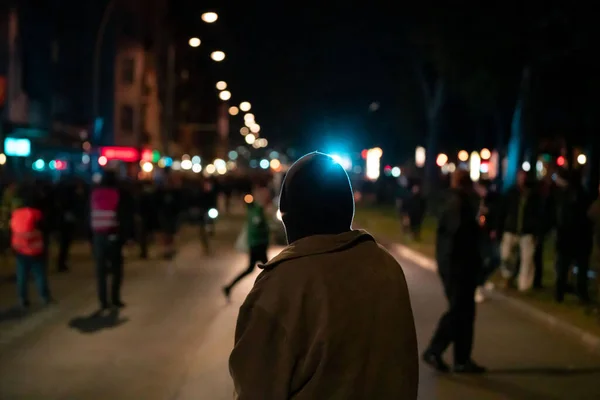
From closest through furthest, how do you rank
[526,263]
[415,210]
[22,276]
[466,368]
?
[466,368], [22,276], [526,263], [415,210]

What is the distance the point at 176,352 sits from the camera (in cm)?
966

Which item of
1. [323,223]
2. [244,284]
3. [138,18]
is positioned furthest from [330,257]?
[138,18]

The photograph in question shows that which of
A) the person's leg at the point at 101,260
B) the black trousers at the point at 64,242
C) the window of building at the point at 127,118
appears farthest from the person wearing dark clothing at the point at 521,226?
the window of building at the point at 127,118

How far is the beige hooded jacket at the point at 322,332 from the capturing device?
2379 mm

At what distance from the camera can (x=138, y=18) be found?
60125mm

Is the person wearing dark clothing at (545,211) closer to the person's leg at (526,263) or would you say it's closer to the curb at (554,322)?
the person's leg at (526,263)

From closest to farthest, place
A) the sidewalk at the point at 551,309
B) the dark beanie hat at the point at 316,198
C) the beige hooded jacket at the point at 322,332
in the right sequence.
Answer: the beige hooded jacket at the point at 322,332, the dark beanie hat at the point at 316,198, the sidewalk at the point at 551,309

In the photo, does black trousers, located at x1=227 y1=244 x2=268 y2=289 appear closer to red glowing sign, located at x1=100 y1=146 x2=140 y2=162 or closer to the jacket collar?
the jacket collar

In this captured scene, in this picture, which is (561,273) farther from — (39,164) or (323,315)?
A: (39,164)

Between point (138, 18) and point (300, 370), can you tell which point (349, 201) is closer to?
point (300, 370)

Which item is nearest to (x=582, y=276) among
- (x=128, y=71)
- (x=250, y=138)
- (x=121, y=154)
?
(x=121, y=154)

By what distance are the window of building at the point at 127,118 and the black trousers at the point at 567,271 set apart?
4669cm

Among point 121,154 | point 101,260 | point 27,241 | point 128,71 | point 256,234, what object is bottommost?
point 101,260

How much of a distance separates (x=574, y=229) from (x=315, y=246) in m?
11.1
